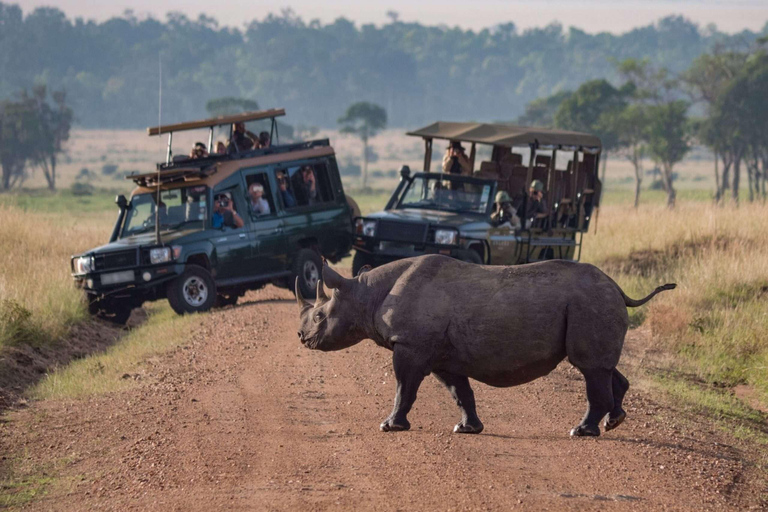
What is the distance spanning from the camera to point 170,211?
15.1 m

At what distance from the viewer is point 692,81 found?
160 feet

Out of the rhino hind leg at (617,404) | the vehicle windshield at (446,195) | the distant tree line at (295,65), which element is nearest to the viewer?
the rhino hind leg at (617,404)

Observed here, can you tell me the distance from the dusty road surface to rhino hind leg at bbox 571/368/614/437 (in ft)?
0.39

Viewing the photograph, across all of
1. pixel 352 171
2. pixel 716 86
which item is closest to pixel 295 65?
pixel 352 171

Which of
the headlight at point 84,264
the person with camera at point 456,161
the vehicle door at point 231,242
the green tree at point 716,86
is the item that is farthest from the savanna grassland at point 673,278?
the green tree at point 716,86

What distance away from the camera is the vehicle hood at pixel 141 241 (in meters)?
14.2

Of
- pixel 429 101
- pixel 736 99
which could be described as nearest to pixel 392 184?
pixel 736 99

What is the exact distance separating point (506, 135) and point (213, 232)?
4432mm

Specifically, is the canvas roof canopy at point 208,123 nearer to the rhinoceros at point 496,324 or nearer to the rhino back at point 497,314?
the rhinoceros at point 496,324

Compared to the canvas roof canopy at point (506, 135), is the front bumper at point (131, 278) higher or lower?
lower

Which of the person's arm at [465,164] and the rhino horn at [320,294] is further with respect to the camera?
the person's arm at [465,164]

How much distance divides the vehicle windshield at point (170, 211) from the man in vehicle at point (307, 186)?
64.2 inches

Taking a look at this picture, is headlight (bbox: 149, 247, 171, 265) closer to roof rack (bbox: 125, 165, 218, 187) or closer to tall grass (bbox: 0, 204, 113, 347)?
roof rack (bbox: 125, 165, 218, 187)

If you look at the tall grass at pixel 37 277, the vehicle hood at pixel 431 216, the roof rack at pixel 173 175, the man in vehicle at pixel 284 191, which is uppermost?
the roof rack at pixel 173 175
